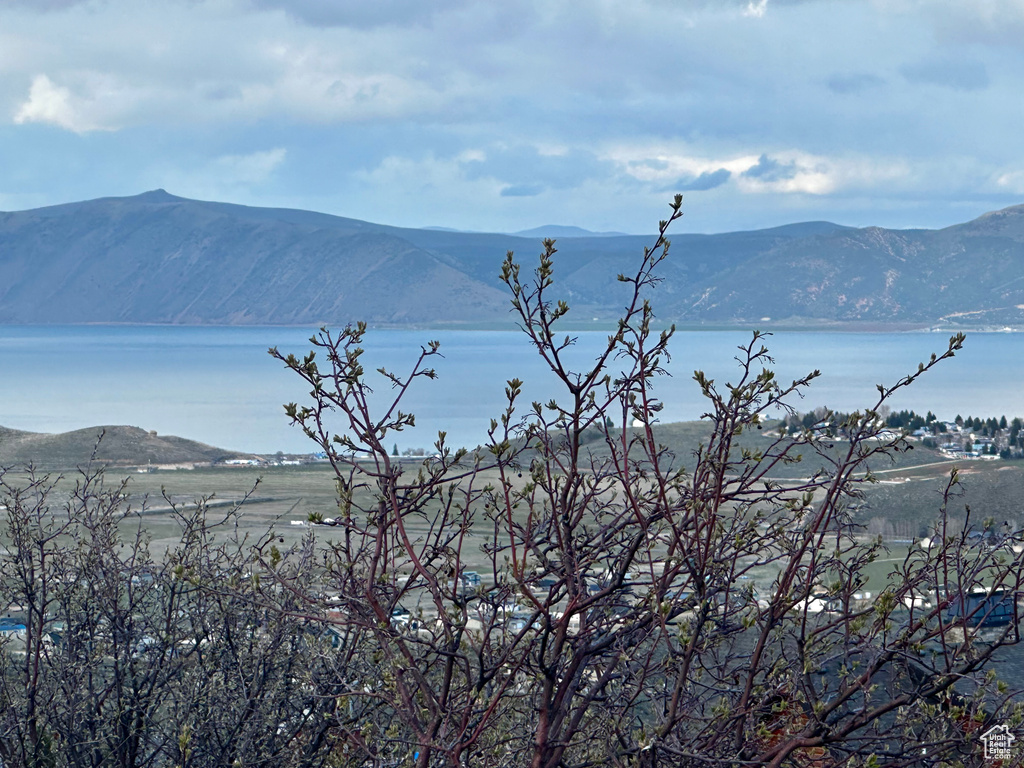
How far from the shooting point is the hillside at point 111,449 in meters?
46.5

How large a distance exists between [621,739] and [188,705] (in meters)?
2.86

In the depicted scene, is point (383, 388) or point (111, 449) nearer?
point (111, 449)

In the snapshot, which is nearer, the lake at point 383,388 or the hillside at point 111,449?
the hillside at point 111,449

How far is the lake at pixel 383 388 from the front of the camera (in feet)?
246

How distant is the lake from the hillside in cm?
912

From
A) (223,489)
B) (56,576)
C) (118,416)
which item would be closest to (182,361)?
(118,416)

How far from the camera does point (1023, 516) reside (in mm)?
31578

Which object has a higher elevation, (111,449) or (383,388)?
(383,388)

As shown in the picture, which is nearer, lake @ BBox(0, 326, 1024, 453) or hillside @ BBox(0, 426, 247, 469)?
hillside @ BBox(0, 426, 247, 469)

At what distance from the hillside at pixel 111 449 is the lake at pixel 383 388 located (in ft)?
29.9

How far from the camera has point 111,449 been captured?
48.5m

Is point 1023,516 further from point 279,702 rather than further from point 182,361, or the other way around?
point 182,361

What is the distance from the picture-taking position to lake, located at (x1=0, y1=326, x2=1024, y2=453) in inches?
2955

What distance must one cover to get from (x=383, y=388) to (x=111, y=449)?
32.3m
